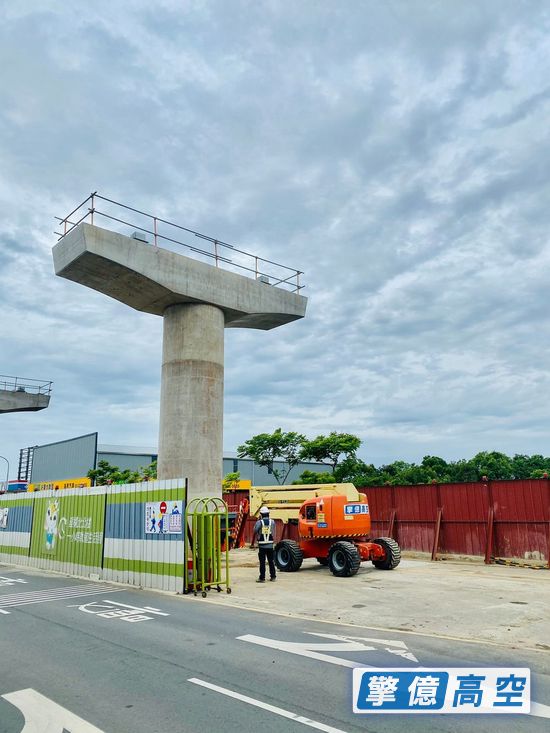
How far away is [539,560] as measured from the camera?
19.9m

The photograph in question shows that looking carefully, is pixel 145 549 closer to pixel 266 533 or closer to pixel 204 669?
pixel 266 533

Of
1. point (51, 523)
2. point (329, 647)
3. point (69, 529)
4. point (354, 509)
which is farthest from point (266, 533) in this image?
point (51, 523)

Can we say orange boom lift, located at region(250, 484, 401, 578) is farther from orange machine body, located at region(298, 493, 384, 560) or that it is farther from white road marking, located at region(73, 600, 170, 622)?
white road marking, located at region(73, 600, 170, 622)

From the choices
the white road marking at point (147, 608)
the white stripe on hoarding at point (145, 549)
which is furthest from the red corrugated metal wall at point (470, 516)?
the white road marking at point (147, 608)

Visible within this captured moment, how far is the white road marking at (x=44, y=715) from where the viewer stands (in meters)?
5.76

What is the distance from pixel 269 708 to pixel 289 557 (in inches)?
531

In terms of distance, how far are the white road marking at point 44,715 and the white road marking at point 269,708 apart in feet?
5.07

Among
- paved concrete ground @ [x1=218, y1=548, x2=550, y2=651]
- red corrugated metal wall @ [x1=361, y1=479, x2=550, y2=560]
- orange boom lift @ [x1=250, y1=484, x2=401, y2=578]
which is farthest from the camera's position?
red corrugated metal wall @ [x1=361, y1=479, x2=550, y2=560]

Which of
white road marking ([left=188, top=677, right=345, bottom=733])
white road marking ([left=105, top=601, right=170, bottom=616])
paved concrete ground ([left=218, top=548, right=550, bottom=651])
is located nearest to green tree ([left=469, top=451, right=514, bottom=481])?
paved concrete ground ([left=218, top=548, right=550, bottom=651])

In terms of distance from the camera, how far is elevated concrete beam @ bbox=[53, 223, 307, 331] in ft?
57.6

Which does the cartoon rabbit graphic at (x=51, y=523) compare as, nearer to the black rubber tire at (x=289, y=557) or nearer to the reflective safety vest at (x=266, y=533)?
the black rubber tire at (x=289, y=557)

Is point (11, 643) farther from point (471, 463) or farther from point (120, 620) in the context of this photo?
point (471, 463)

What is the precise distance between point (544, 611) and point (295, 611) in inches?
203

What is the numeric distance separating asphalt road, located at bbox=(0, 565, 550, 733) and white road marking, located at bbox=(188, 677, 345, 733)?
0.01 meters
